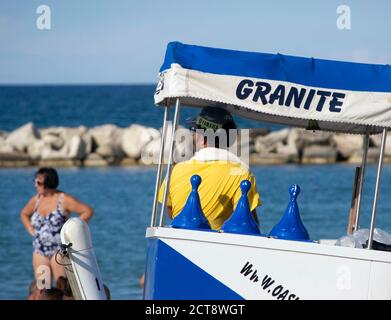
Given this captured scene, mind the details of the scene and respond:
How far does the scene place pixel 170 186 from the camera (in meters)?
7.69

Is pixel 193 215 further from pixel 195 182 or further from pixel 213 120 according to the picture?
pixel 213 120

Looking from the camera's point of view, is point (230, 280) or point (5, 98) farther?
point (5, 98)

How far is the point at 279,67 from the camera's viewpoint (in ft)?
23.6

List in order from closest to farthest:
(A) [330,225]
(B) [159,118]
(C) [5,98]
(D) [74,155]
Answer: (A) [330,225] → (D) [74,155] → (B) [159,118] → (C) [5,98]

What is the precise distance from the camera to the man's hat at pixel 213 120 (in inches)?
301

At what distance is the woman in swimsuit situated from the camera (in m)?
10.4

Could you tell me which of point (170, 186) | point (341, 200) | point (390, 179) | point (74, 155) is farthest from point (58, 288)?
point (74, 155)

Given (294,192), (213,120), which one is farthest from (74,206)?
(294,192)

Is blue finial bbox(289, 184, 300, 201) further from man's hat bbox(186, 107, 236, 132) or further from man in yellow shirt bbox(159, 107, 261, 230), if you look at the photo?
man's hat bbox(186, 107, 236, 132)

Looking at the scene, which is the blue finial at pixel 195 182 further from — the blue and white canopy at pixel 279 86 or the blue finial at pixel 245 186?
the blue and white canopy at pixel 279 86
